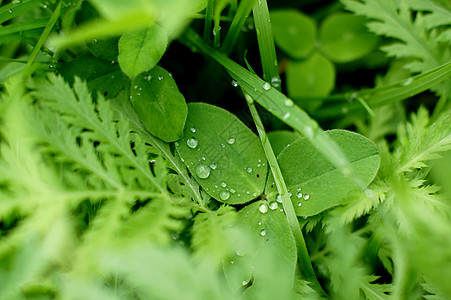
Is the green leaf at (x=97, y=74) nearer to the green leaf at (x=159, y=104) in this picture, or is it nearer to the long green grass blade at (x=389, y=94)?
the green leaf at (x=159, y=104)

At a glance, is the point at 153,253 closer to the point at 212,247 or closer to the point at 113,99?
the point at 212,247

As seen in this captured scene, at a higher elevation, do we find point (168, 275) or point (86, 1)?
point (86, 1)

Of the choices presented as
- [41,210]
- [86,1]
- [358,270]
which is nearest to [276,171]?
[358,270]

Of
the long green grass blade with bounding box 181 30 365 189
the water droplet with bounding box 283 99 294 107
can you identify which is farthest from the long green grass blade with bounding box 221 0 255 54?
the water droplet with bounding box 283 99 294 107

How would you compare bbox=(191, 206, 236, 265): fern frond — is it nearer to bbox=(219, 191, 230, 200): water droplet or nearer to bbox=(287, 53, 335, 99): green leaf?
bbox=(219, 191, 230, 200): water droplet

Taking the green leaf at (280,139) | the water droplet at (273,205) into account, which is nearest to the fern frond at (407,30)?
the green leaf at (280,139)
